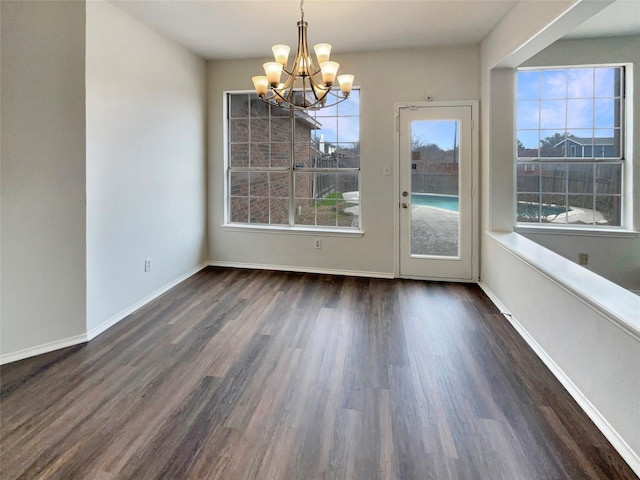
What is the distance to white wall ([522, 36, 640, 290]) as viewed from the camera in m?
3.50

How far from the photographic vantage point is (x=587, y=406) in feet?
6.13

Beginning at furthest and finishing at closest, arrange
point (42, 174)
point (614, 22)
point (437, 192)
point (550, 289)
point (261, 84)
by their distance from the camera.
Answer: point (437, 192) → point (614, 22) → point (261, 84) → point (42, 174) → point (550, 289)

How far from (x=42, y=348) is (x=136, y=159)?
1.69 meters

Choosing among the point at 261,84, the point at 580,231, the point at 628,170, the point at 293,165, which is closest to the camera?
the point at 261,84

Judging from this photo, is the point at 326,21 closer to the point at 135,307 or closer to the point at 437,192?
the point at 437,192

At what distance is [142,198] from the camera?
338 cm

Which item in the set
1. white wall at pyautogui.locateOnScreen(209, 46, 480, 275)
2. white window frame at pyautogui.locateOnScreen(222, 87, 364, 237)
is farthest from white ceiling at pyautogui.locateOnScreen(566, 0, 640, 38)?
white window frame at pyautogui.locateOnScreen(222, 87, 364, 237)

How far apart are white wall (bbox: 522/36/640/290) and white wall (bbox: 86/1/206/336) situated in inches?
146

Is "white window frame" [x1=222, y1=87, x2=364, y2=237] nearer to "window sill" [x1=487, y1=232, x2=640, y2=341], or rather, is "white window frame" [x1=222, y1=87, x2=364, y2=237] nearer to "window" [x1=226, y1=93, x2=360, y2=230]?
"window" [x1=226, y1=93, x2=360, y2=230]

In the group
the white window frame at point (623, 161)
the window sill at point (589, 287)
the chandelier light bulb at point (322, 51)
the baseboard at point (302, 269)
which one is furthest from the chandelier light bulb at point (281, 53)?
the baseboard at point (302, 269)

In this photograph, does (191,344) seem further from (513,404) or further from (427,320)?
(513,404)

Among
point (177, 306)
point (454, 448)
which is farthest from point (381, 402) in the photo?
point (177, 306)

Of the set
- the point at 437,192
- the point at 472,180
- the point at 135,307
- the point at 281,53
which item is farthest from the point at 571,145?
A: the point at 135,307

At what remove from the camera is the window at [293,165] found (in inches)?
171
